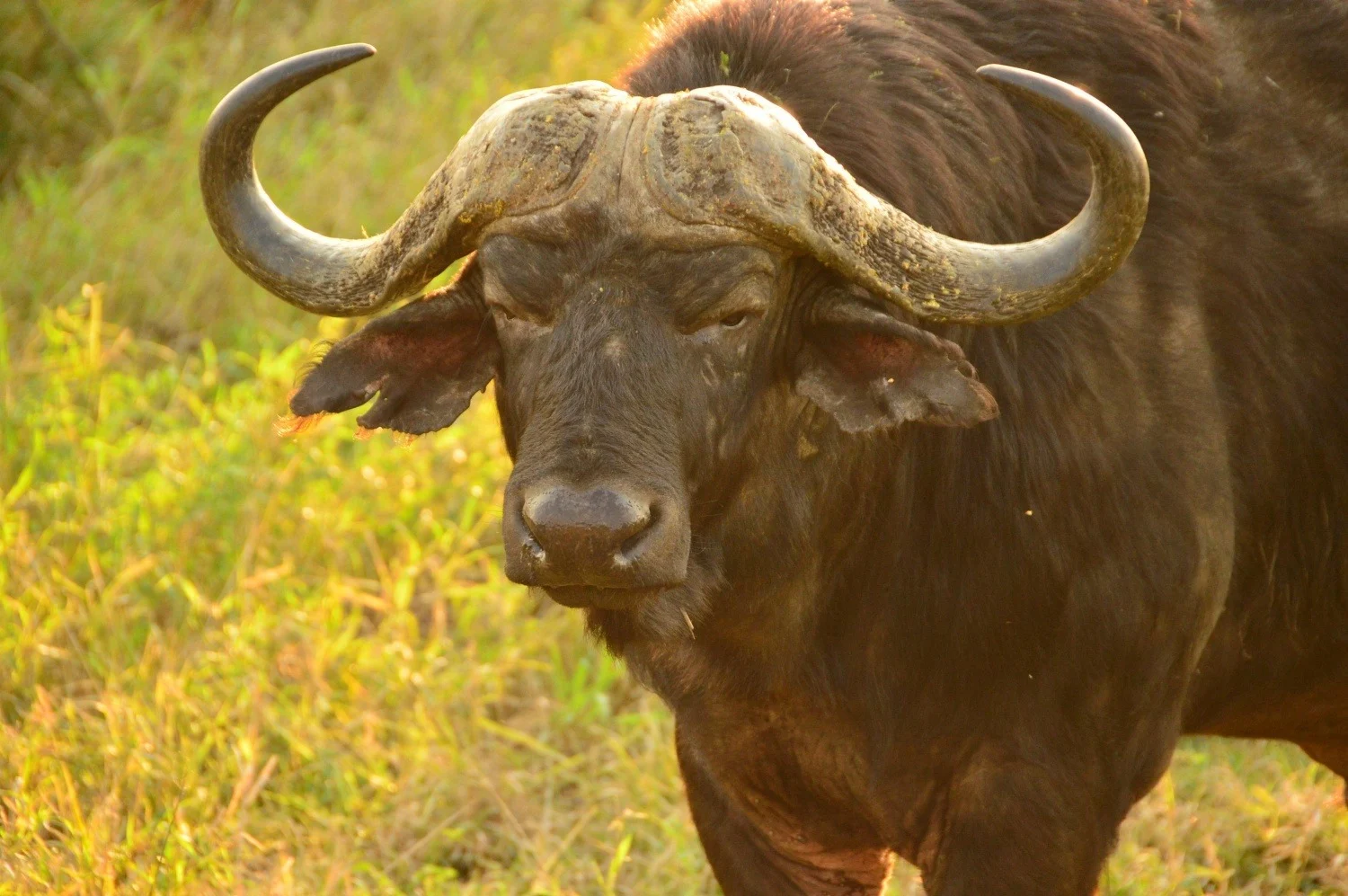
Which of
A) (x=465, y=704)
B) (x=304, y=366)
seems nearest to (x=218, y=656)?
(x=465, y=704)

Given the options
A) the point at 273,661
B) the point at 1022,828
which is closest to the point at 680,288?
the point at 1022,828

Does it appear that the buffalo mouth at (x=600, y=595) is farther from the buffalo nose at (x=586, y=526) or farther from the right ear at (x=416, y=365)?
the right ear at (x=416, y=365)

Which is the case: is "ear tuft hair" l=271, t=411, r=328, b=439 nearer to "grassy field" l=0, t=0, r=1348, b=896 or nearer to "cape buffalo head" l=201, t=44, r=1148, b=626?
"cape buffalo head" l=201, t=44, r=1148, b=626

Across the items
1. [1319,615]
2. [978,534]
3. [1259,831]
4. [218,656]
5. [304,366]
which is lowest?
[1259,831]

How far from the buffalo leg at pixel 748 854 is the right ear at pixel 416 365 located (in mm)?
1057

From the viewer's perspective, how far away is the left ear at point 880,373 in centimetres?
317

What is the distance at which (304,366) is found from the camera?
Result: 3730 millimetres

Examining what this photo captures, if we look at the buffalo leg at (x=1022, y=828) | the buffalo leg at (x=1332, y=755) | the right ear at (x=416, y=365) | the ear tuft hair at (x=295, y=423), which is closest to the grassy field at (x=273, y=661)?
the buffalo leg at (x=1332, y=755)

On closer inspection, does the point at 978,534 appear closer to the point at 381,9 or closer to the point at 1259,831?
the point at 1259,831

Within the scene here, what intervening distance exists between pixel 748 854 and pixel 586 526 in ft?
4.67

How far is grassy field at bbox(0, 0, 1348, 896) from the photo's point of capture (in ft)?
15.8

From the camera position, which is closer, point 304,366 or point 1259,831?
point 304,366

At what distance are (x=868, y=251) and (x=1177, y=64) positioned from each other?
1107 millimetres

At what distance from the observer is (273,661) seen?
5.54m
